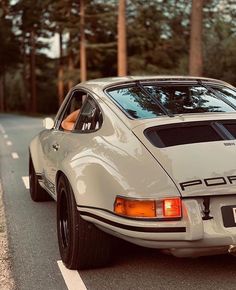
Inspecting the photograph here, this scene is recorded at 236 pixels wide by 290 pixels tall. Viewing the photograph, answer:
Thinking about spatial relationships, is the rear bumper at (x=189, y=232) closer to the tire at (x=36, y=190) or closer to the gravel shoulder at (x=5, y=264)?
the gravel shoulder at (x=5, y=264)

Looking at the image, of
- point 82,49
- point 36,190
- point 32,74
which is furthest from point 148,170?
point 32,74

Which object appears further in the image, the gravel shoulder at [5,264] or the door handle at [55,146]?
the door handle at [55,146]

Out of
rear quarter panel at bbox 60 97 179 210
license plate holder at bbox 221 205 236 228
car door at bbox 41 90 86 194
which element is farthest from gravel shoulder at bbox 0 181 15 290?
license plate holder at bbox 221 205 236 228

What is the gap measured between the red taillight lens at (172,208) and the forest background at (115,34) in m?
26.3

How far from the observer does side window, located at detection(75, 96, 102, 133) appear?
14.5 feet

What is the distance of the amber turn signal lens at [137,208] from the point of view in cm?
340

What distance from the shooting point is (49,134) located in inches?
224

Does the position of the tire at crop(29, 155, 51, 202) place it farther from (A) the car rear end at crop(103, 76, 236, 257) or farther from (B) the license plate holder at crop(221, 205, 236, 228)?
(B) the license plate holder at crop(221, 205, 236, 228)

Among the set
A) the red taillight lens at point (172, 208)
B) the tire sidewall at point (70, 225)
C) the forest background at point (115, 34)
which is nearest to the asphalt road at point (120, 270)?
the tire sidewall at point (70, 225)

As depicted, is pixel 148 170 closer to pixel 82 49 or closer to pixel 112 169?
pixel 112 169

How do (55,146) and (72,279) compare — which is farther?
(55,146)

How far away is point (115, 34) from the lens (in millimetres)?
45781

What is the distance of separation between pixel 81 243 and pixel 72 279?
0.98ft

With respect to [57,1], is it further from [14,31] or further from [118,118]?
[118,118]
